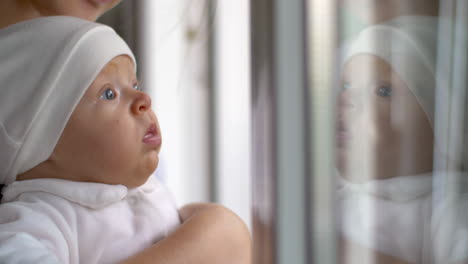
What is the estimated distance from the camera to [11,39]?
1.93ft

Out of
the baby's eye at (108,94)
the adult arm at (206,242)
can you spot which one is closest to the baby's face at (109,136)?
the baby's eye at (108,94)

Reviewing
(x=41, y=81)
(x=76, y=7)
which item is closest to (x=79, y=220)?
(x=41, y=81)

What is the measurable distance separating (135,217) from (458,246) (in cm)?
40

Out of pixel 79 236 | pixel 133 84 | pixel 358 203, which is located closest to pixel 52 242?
pixel 79 236

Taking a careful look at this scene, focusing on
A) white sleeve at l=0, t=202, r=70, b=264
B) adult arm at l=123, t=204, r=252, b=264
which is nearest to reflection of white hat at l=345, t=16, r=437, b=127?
adult arm at l=123, t=204, r=252, b=264

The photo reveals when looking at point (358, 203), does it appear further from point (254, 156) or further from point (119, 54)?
point (119, 54)

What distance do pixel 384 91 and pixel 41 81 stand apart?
16.4 inches

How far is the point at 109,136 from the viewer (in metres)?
0.57

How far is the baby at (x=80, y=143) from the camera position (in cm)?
56

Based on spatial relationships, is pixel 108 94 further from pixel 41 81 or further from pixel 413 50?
pixel 413 50

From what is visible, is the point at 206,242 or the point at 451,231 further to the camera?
the point at 206,242

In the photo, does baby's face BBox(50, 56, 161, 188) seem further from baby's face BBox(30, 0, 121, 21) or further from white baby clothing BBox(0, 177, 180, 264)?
baby's face BBox(30, 0, 121, 21)

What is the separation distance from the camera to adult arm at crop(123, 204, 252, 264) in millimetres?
537

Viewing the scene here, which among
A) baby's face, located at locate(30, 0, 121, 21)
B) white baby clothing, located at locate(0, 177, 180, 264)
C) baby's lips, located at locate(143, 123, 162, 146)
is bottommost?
white baby clothing, located at locate(0, 177, 180, 264)
